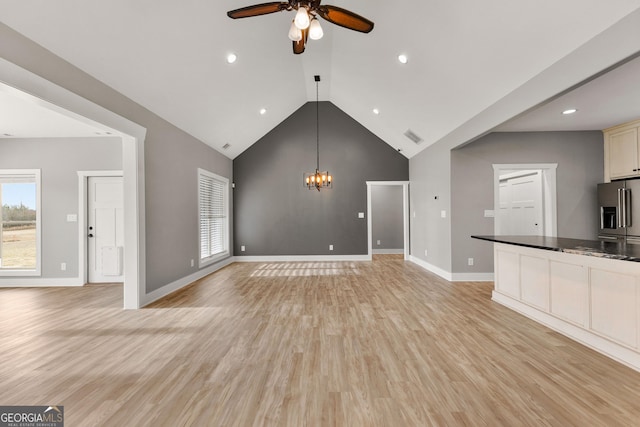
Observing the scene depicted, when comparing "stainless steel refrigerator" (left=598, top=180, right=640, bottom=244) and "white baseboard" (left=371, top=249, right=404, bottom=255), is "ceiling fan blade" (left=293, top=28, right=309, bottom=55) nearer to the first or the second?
"stainless steel refrigerator" (left=598, top=180, right=640, bottom=244)

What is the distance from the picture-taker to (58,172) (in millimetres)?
5730

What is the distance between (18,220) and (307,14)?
267 inches

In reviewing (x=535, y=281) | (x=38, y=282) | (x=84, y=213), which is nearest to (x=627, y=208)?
(x=535, y=281)

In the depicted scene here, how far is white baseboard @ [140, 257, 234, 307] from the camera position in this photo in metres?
4.39

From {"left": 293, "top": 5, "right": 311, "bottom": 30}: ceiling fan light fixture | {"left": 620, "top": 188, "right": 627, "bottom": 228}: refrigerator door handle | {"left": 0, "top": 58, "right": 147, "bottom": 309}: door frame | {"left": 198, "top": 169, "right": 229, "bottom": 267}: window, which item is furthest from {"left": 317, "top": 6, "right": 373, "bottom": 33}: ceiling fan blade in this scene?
{"left": 620, "top": 188, "right": 627, "bottom": 228}: refrigerator door handle

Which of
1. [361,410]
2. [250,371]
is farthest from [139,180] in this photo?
[361,410]

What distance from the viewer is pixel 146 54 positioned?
3549mm

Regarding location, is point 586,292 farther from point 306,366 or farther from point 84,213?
point 84,213

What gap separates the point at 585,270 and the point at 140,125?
5.44 meters

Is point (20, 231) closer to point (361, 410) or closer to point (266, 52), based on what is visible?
point (266, 52)

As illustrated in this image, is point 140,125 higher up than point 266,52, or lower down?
lower down

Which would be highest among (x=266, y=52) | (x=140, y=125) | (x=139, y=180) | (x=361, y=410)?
(x=266, y=52)

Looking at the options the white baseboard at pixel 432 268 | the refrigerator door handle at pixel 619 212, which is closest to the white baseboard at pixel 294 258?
the white baseboard at pixel 432 268

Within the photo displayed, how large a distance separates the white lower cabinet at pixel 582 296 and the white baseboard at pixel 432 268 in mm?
1688
